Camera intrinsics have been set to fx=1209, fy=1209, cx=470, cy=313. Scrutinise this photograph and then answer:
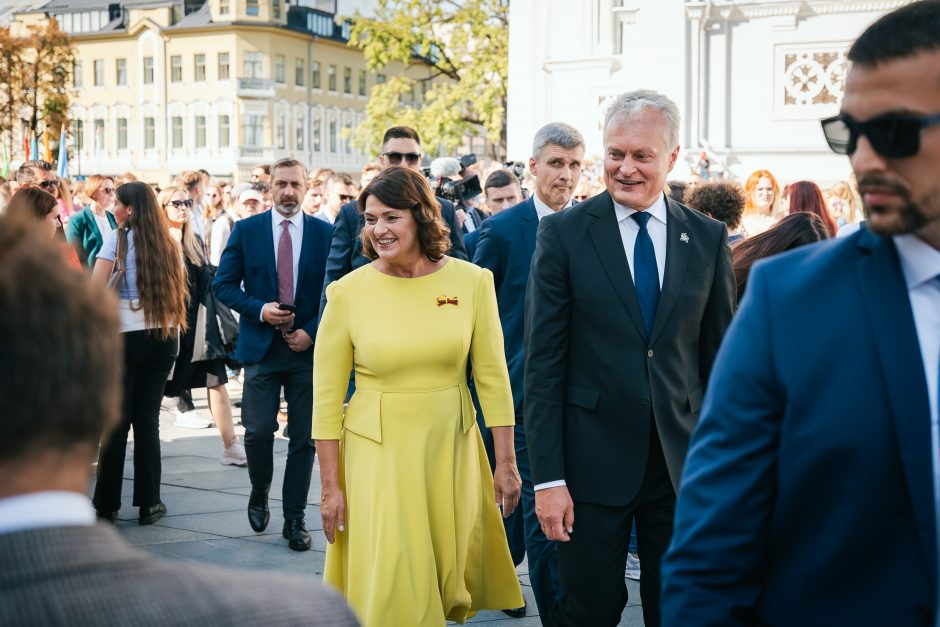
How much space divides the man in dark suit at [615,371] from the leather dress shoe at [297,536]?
296 cm

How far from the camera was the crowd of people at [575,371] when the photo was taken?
1.93m

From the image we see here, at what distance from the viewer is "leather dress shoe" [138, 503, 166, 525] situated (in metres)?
7.38

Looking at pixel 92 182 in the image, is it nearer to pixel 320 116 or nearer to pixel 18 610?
pixel 18 610

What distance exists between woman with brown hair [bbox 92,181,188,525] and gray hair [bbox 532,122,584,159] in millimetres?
2401

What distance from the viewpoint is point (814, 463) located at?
201 centimetres

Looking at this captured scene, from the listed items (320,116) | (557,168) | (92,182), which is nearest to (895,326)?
(557,168)

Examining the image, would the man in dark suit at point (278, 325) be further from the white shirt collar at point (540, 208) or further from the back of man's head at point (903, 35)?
the back of man's head at point (903, 35)

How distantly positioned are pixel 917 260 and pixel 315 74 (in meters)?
79.0

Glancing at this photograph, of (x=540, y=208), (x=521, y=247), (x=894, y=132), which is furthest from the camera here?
(x=540, y=208)

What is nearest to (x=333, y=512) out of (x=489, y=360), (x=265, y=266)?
(x=489, y=360)

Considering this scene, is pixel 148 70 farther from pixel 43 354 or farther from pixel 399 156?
pixel 43 354

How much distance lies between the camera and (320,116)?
7906 centimetres

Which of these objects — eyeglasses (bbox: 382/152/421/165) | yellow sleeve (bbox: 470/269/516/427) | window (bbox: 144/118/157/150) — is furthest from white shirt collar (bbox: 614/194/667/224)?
window (bbox: 144/118/157/150)

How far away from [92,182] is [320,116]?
224ft
